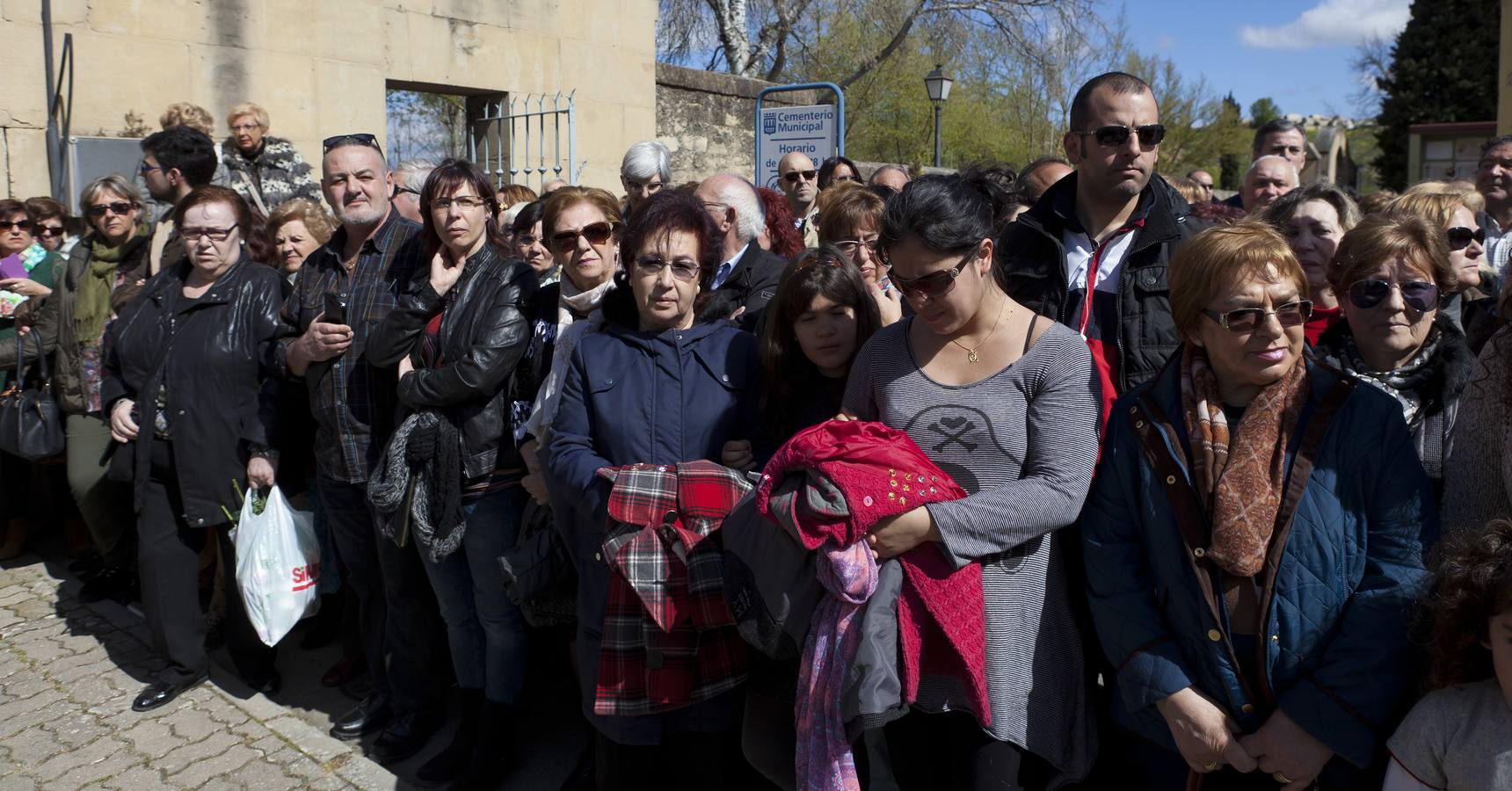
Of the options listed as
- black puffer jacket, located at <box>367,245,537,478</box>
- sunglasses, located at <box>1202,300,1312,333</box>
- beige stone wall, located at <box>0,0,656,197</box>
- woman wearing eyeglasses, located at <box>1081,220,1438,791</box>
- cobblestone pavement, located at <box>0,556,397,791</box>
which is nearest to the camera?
woman wearing eyeglasses, located at <box>1081,220,1438,791</box>

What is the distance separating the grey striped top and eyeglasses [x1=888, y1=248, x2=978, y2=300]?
205 mm

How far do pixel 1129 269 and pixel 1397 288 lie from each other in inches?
24.7

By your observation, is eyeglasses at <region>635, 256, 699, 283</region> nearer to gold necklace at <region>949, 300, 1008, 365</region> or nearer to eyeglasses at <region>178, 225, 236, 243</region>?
gold necklace at <region>949, 300, 1008, 365</region>

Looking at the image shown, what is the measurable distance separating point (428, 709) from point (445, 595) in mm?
582

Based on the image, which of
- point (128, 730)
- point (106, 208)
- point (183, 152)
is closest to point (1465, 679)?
point (128, 730)

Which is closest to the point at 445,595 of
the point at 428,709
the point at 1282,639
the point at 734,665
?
the point at 428,709

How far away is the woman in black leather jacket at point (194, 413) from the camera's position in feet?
14.2

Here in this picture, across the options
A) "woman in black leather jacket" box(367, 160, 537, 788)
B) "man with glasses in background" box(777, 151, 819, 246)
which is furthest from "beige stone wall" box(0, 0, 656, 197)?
"woman in black leather jacket" box(367, 160, 537, 788)

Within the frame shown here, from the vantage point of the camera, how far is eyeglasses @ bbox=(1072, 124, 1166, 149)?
113 inches

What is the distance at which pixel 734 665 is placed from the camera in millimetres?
2795

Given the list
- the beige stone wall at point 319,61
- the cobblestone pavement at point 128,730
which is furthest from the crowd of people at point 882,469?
the beige stone wall at point 319,61

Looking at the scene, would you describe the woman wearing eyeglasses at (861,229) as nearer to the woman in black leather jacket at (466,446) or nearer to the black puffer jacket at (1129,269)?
the black puffer jacket at (1129,269)

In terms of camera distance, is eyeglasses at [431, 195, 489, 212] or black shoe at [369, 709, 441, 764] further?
black shoe at [369, 709, 441, 764]

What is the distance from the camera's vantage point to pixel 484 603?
3.59m
